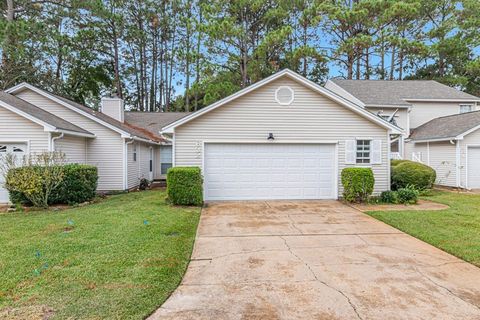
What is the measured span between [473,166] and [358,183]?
25.0 ft

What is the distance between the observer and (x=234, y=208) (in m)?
9.34

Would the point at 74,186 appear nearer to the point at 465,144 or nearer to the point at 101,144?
the point at 101,144

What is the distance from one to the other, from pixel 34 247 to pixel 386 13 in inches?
986

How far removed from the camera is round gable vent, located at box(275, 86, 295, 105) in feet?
35.0

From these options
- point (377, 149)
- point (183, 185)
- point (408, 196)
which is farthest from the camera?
point (377, 149)

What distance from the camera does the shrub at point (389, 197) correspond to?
1018cm

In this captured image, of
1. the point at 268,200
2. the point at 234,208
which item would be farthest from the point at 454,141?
the point at 234,208

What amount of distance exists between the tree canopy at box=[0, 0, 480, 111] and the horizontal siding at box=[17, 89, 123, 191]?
21.1ft

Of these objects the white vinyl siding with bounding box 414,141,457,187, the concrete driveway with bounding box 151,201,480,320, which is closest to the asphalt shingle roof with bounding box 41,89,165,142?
the concrete driveway with bounding box 151,201,480,320

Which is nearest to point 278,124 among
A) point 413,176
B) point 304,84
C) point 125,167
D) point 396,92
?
point 304,84

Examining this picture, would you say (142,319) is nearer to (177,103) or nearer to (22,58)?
(22,58)

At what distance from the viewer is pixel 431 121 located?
60.0ft

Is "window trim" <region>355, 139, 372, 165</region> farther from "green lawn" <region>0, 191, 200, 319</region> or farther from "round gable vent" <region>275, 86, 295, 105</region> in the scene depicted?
"green lawn" <region>0, 191, 200, 319</region>

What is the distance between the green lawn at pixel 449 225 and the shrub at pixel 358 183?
1491 mm
